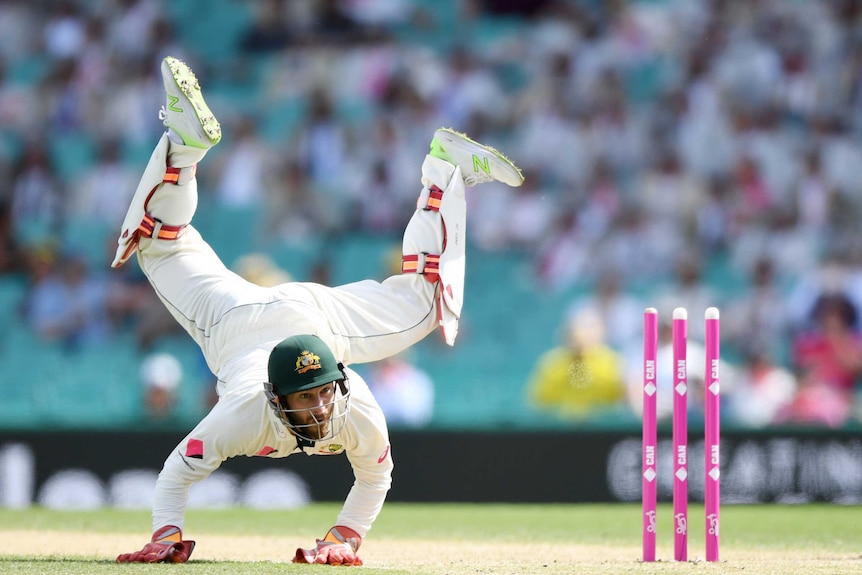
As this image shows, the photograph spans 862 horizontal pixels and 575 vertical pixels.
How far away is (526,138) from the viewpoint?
12688mm

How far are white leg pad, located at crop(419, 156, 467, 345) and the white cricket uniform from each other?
0.02 metres

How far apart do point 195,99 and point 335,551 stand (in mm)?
2036


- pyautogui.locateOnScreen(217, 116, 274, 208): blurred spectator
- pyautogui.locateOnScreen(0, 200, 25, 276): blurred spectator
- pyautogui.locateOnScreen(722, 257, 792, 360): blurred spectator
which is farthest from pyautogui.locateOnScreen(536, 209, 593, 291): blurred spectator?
pyautogui.locateOnScreen(0, 200, 25, 276): blurred spectator

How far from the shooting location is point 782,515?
823 cm

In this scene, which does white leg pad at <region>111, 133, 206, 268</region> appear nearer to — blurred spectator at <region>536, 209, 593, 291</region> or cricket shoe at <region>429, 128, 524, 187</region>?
cricket shoe at <region>429, 128, 524, 187</region>

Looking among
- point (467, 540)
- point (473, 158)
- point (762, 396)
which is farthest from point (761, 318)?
point (473, 158)

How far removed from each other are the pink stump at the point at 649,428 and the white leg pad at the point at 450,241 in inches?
38.1

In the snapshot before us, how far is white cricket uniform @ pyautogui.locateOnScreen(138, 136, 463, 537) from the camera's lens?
17.1ft

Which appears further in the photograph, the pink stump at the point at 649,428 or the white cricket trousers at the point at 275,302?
the white cricket trousers at the point at 275,302

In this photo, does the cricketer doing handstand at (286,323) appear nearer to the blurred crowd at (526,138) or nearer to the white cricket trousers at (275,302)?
the white cricket trousers at (275,302)

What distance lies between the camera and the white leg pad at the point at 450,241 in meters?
6.17

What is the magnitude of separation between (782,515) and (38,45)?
375 inches

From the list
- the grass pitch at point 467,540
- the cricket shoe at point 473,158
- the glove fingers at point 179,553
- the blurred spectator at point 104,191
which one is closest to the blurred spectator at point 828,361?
the grass pitch at point 467,540

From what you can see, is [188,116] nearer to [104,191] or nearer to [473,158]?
[473,158]
